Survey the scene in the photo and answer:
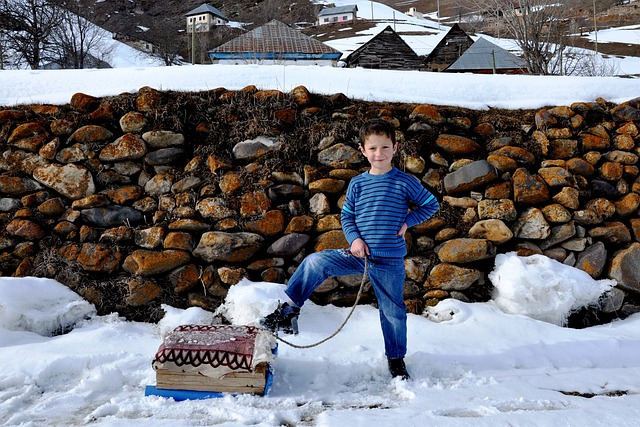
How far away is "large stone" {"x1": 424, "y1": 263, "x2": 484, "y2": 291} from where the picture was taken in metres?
3.88

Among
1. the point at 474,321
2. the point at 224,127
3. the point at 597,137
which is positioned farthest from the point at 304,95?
the point at 597,137

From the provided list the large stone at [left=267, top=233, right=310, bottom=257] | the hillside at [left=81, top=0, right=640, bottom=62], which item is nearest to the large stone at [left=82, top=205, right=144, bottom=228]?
the large stone at [left=267, top=233, right=310, bottom=257]

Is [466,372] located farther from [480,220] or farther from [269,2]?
[269,2]

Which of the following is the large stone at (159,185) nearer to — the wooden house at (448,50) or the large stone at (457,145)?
the large stone at (457,145)

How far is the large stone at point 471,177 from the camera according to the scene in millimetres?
4133

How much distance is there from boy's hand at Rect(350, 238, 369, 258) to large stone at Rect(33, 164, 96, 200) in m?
2.87

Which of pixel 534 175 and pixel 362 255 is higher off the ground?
pixel 534 175

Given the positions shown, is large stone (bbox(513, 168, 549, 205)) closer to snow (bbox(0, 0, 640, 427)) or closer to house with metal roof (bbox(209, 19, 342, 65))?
snow (bbox(0, 0, 640, 427))

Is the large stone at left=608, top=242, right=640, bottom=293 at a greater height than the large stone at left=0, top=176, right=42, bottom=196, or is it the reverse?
the large stone at left=0, top=176, right=42, bottom=196

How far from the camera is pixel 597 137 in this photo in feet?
14.8

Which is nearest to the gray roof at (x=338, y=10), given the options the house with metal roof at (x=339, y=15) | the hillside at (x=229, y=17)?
the house with metal roof at (x=339, y=15)

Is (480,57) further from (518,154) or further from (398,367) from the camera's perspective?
(398,367)

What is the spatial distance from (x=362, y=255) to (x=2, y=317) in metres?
2.82

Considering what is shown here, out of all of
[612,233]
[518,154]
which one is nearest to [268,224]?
[518,154]
